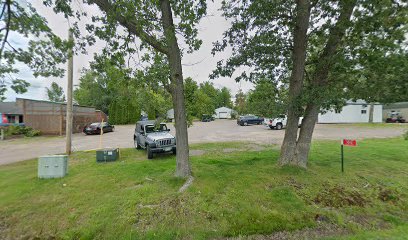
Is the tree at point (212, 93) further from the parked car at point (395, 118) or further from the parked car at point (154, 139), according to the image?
the parked car at point (154, 139)

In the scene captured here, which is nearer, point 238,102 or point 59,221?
point 59,221

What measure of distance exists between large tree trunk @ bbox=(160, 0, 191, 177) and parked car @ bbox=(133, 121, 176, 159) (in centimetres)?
313

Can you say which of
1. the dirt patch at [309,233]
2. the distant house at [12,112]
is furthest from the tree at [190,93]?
the distant house at [12,112]

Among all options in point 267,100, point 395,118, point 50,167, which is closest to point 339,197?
point 267,100

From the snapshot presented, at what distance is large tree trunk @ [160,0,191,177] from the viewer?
219 inches

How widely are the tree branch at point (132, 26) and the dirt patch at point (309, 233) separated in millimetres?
4624

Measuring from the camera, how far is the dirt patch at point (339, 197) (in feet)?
16.9

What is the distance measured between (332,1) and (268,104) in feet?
10.9

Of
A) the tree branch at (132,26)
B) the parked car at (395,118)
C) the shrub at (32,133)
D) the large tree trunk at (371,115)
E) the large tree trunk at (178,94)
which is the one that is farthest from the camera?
the parked car at (395,118)

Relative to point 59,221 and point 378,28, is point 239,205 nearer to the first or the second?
point 59,221

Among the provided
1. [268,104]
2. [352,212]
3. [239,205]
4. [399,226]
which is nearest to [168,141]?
[268,104]

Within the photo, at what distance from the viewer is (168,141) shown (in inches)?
397

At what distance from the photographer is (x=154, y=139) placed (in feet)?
32.6

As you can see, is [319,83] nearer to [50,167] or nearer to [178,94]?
[178,94]
